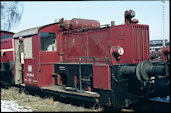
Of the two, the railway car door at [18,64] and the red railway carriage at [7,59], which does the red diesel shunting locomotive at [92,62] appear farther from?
the red railway carriage at [7,59]

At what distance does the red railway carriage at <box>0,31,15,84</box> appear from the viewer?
11.1m

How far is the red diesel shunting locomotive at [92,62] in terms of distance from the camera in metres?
6.30

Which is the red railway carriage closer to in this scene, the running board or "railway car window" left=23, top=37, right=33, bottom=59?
"railway car window" left=23, top=37, right=33, bottom=59

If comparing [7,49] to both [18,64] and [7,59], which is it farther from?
[18,64]

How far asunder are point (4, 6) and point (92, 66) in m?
17.4

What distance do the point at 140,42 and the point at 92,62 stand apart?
179 cm

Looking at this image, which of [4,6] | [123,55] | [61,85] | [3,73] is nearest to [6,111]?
[61,85]

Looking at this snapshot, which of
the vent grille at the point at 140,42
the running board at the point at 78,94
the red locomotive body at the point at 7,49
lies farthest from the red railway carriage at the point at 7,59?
→ the vent grille at the point at 140,42

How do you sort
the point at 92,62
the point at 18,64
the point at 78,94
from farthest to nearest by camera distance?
the point at 18,64, the point at 92,62, the point at 78,94

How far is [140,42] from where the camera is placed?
23.4 feet

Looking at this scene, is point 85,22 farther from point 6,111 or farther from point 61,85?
point 6,111

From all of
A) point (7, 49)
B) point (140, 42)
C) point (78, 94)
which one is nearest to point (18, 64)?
point (7, 49)

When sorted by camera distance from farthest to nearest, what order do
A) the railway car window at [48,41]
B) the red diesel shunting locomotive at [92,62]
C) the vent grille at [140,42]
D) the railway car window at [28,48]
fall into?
the railway car window at [28,48] → the railway car window at [48,41] → the vent grille at [140,42] → the red diesel shunting locomotive at [92,62]

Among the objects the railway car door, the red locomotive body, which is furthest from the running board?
the red locomotive body
